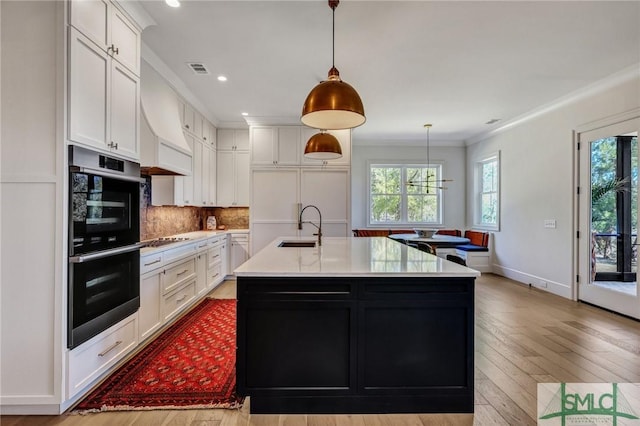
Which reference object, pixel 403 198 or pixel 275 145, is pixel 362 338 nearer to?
pixel 275 145

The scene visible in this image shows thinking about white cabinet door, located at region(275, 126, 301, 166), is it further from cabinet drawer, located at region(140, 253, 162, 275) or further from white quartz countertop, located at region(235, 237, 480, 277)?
white quartz countertop, located at region(235, 237, 480, 277)

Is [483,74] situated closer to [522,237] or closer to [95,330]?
[522,237]

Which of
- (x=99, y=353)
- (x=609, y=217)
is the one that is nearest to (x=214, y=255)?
(x=99, y=353)

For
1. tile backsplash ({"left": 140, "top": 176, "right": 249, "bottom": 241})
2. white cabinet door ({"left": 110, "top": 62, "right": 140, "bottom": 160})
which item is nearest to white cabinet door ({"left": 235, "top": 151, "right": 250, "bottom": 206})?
tile backsplash ({"left": 140, "top": 176, "right": 249, "bottom": 241})

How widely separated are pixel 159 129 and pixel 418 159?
18.5 feet

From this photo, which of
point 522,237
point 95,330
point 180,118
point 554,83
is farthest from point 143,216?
point 522,237

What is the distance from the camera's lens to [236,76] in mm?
3846

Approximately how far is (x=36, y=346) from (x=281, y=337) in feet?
4.76

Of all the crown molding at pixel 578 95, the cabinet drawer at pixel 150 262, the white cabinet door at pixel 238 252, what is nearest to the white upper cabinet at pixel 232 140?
the white cabinet door at pixel 238 252

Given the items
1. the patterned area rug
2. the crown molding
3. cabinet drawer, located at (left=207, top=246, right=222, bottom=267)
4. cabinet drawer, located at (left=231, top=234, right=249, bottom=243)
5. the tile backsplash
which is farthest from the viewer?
cabinet drawer, located at (left=231, top=234, right=249, bottom=243)

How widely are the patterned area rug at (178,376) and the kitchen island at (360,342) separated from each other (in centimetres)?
51

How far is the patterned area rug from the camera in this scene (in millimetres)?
2080

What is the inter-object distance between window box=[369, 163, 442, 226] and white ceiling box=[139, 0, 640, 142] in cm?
261

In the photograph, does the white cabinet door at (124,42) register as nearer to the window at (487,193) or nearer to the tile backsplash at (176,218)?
the tile backsplash at (176,218)
